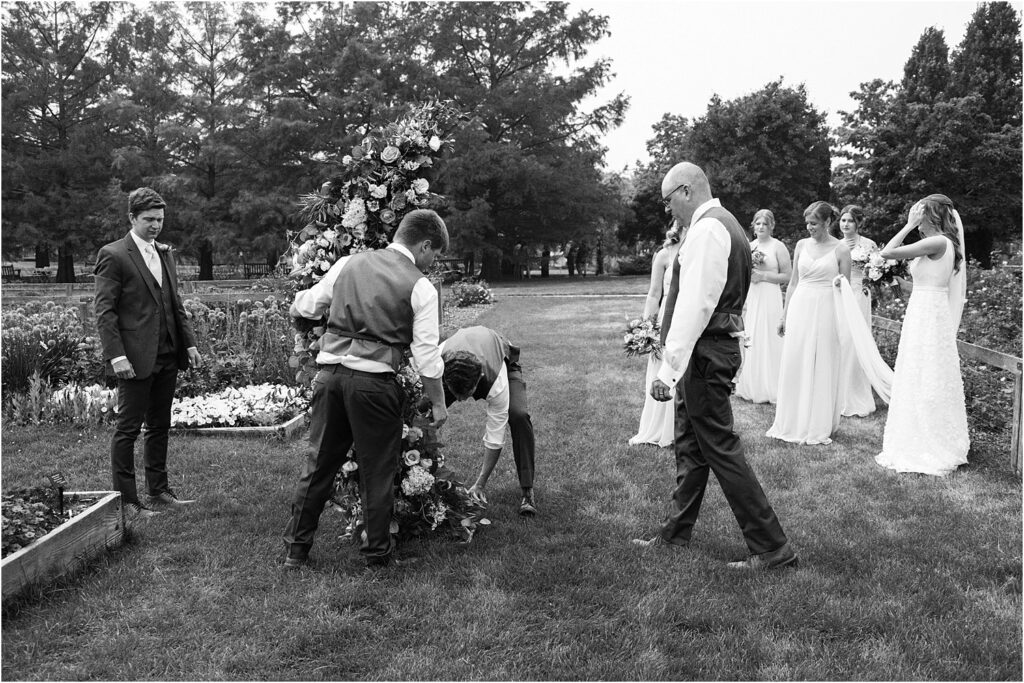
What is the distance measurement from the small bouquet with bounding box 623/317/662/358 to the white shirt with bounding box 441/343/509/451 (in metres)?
1.47

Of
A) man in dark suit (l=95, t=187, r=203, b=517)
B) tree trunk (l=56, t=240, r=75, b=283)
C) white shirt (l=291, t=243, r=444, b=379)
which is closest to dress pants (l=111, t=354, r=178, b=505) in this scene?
man in dark suit (l=95, t=187, r=203, b=517)

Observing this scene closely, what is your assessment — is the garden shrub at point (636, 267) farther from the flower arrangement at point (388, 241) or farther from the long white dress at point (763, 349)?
the flower arrangement at point (388, 241)

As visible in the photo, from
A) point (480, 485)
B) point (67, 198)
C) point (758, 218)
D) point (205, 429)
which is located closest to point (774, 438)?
point (758, 218)

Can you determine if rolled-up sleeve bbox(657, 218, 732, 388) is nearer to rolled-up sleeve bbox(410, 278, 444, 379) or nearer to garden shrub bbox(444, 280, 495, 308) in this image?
rolled-up sleeve bbox(410, 278, 444, 379)

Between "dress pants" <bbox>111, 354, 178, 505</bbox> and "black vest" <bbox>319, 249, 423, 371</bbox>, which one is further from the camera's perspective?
"dress pants" <bbox>111, 354, 178, 505</bbox>

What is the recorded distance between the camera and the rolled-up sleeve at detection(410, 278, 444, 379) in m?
3.97

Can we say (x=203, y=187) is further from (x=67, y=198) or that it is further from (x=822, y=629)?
(x=822, y=629)

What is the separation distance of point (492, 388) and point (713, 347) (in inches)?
58.1

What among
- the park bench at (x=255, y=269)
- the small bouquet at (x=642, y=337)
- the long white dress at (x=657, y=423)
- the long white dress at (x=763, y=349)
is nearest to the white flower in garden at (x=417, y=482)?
the small bouquet at (x=642, y=337)

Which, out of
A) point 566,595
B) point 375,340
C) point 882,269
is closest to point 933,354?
point 882,269

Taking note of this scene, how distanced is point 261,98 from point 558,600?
37550 millimetres

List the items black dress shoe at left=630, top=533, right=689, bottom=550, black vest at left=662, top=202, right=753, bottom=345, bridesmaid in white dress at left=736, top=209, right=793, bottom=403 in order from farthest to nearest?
1. bridesmaid in white dress at left=736, top=209, right=793, bottom=403
2. black dress shoe at left=630, top=533, right=689, bottom=550
3. black vest at left=662, top=202, right=753, bottom=345

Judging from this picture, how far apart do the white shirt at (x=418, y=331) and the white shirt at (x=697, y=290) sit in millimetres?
1296

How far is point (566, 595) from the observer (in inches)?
156
